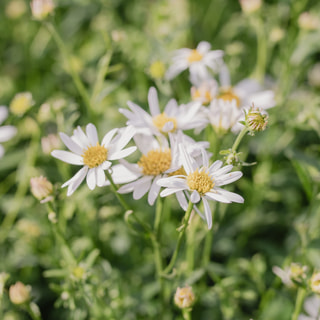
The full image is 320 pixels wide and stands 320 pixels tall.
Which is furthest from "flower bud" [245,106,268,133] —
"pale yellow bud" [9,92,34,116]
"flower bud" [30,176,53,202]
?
"pale yellow bud" [9,92,34,116]

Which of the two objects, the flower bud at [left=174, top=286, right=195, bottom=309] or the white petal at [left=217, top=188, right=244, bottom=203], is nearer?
the white petal at [left=217, top=188, right=244, bottom=203]

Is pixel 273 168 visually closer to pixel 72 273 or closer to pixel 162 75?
pixel 162 75

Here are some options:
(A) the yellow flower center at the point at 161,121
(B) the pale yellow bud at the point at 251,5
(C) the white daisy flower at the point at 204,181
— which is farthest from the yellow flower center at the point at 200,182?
(B) the pale yellow bud at the point at 251,5

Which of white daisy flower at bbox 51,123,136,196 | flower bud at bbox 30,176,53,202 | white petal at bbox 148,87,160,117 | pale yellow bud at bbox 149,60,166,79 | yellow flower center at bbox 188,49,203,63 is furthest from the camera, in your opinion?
yellow flower center at bbox 188,49,203,63

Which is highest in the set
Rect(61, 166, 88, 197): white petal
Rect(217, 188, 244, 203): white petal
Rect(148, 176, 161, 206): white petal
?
Rect(217, 188, 244, 203): white petal

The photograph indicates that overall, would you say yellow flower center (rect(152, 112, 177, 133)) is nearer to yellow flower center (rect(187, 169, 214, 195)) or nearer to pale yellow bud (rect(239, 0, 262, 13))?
yellow flower center (rect(187, 169, 214, 195))

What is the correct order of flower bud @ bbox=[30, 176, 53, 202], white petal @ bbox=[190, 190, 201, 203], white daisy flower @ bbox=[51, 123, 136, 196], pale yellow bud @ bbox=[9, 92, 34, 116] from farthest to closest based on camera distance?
pale yellow bud @ bbox=[9, 92, 34, 116]
flower bud @ bbox=[30, 176, 53, 202]
white daisy flower @ bbox=[51, 123, 136, 196]
white petal @ bbox=[190, 190, 201, 203]

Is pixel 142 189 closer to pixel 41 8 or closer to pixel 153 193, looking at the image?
pixel 153 193

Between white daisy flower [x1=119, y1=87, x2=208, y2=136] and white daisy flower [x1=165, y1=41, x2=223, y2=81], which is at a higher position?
white daisy flower [x1=119, y1=87, x2=208, y2=136]

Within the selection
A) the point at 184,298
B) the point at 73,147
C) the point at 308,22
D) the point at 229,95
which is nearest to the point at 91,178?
the point at 73,147

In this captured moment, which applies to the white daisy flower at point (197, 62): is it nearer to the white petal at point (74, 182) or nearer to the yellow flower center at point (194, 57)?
the yellow flower center at point (194, 57)
